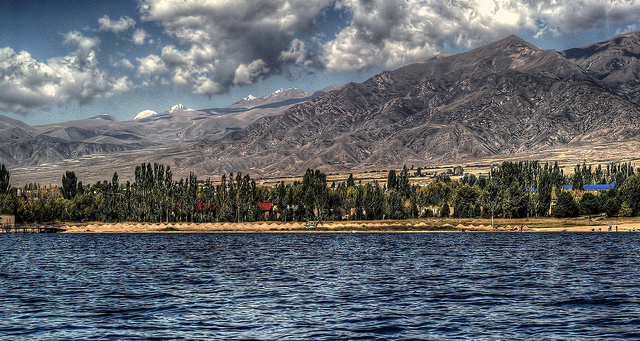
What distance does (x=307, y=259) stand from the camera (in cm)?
8744

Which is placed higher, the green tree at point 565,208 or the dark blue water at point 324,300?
the green tree at point 565,208

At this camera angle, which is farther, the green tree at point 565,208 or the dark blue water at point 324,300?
the green tree at point 565,208

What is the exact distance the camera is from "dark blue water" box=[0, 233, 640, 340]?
3512 centimetres

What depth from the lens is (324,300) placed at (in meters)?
46.8

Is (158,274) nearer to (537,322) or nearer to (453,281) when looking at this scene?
(453,281)

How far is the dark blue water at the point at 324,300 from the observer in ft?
115

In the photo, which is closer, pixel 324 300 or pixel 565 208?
pixel 324 300

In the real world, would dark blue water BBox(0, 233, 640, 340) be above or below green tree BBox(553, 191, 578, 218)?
below

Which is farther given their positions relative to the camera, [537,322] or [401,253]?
[401,253]

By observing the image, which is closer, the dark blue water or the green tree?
the dark blue water

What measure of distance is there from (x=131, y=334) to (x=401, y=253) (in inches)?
2683

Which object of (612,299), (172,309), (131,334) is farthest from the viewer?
(612,299)

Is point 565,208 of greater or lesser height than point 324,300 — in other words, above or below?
above

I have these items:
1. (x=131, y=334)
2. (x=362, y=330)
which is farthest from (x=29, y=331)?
(x=362, y=330)
